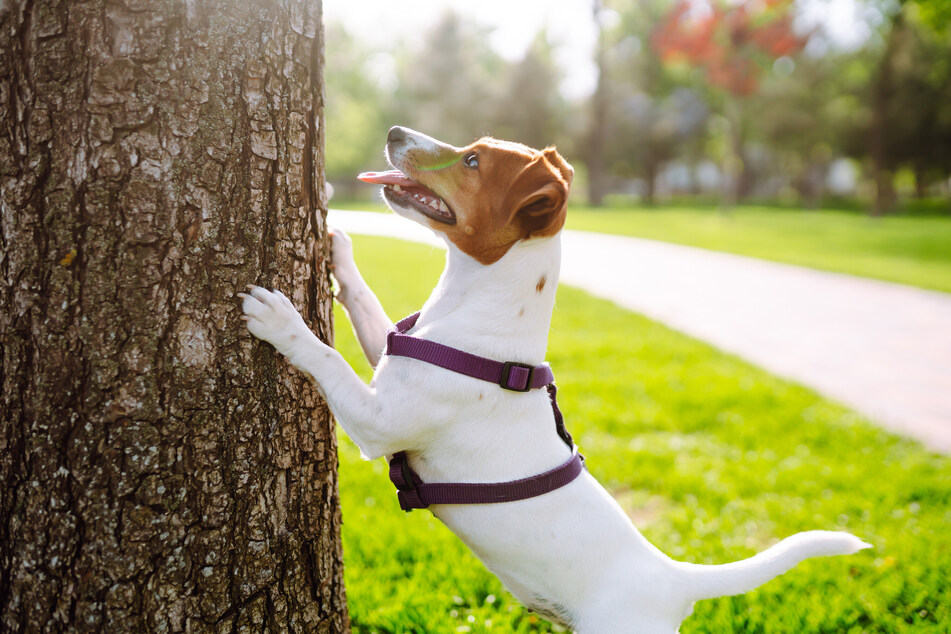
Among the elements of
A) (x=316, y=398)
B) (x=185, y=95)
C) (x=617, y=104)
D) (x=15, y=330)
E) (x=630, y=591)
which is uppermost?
(x=617, y=104)

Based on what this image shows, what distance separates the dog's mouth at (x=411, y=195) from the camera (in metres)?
2.39

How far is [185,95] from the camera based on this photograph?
6.03 feet

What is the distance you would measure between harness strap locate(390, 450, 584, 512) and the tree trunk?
42 cm

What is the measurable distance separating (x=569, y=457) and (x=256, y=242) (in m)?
1.16

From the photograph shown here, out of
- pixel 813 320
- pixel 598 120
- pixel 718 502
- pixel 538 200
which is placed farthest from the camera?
pixel 598 120

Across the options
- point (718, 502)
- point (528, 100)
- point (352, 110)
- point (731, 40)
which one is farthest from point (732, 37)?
point (718, 502)

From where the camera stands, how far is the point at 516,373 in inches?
86.7

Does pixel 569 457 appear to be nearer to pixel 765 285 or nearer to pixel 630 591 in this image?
pixel 630 591

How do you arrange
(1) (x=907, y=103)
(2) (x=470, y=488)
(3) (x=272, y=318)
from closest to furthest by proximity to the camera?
(3) (x=272, y=318)
(2) (x=470, y=488)
(1) (x=907, y=103)

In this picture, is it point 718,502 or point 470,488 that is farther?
point 718,502

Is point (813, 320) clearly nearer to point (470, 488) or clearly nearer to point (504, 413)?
point (504, 413)

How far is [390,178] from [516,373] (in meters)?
0.80

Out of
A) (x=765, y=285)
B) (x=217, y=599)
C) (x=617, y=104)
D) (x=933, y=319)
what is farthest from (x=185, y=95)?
(x=617, y=104)

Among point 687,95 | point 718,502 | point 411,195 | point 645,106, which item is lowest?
point 718,502
